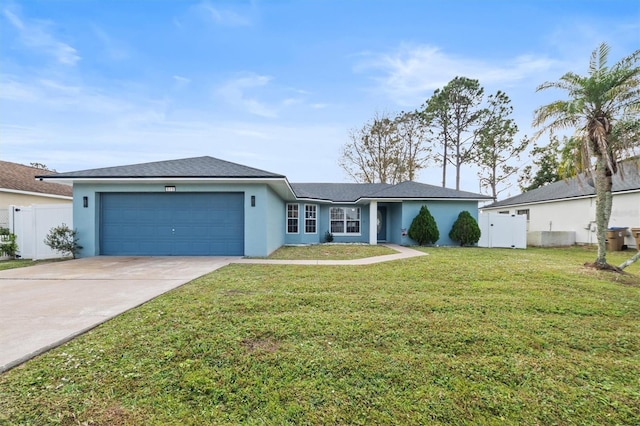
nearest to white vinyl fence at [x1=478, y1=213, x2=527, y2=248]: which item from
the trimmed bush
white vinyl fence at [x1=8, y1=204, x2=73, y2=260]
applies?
white vinyl fence at [x1=8, y1=204, x2=73, y2=260]

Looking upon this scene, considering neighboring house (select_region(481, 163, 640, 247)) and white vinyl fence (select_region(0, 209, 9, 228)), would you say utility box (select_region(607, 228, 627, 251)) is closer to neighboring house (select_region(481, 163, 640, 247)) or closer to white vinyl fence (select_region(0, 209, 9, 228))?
neighboring house (select_region(481, 163, 640, 247))

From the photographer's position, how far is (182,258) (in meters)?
9.75

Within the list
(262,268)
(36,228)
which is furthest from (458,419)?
(36,228)

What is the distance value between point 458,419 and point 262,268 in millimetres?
6351

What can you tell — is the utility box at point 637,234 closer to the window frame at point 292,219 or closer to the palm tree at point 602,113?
the palm tree at point 602,113

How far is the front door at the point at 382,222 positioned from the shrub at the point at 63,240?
14504mm

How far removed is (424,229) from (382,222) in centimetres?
333

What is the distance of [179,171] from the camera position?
10109 mm

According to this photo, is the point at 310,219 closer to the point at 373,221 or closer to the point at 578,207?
the point at 373,221

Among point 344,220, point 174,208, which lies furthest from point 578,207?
point 174,208

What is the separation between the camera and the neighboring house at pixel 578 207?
47.2 feet

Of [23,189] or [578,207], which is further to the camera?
[578,207]

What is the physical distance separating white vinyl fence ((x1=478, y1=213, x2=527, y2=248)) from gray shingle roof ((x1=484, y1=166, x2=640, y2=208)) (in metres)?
3.02

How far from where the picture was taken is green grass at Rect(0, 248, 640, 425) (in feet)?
7.08
